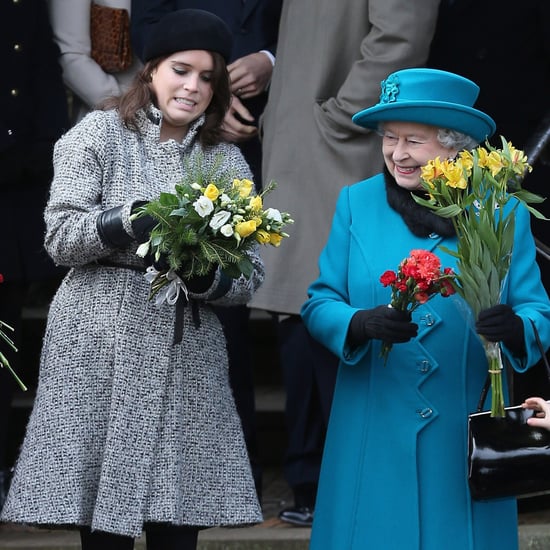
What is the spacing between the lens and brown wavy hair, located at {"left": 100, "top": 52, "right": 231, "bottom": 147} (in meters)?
4.52

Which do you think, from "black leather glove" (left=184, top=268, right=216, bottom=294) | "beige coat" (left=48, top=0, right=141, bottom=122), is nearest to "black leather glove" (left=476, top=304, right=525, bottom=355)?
"black leather glove" (left=184, top=268, right=216, bottom=294)

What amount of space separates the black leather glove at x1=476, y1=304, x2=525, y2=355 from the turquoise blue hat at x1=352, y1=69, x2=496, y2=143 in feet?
1.86

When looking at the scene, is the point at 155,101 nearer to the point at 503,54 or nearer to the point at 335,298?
the point at 335,298

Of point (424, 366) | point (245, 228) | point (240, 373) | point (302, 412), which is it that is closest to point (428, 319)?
point (424, 366)

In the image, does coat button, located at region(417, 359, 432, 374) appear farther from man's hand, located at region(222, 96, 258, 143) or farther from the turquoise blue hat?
man's hand, located at region(222, 96, 258, 143)

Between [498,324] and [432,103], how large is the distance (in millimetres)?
Answer: 656

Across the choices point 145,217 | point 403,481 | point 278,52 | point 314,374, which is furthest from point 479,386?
point 278,52

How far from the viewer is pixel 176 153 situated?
14.9 feet

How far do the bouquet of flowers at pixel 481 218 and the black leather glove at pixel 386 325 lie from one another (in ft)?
0.54

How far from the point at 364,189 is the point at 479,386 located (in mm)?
668

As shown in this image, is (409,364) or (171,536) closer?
(409,364)

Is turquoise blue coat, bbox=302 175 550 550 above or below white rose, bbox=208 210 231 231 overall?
below

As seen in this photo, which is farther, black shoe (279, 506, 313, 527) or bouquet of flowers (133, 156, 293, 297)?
black shoe (279, 506, 313, 527)

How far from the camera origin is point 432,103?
13.3ft
